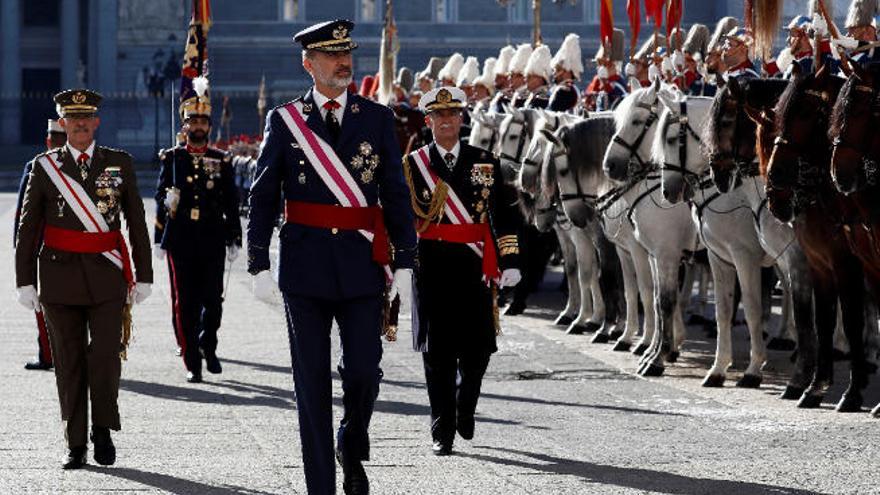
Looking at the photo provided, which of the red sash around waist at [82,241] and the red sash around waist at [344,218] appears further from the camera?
the red sash around waist at [82,241]

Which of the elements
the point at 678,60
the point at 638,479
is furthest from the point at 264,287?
the point at 678,60

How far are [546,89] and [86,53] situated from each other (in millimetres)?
57855

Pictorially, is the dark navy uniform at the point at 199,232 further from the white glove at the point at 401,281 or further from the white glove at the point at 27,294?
the white glove at the point at 401,281

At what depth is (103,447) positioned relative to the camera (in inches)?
370

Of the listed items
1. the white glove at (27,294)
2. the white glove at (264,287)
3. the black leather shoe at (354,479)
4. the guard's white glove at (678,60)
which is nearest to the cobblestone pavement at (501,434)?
the black leather shoe at (354,479)

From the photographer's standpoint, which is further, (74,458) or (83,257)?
(83,257)

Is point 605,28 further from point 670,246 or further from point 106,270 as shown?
point 106,270

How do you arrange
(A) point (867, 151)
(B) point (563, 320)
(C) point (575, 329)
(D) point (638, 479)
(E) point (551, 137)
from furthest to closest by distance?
1. (B) point (563, 320)
2. (C) point (575, 329)
3. (E) point (551, 137)
4. (A) point (867, 151)
5. (D) point (638, 479)

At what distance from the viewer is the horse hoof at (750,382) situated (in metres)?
12.7

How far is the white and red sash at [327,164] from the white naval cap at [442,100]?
2.04 m

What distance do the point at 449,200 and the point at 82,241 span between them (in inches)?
66.8

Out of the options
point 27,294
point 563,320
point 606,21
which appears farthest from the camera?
point 606,21

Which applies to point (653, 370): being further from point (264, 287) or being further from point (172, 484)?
point (264, 287)

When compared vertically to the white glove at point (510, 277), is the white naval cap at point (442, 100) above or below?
above
